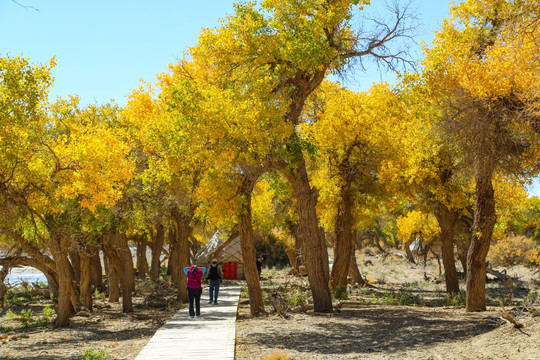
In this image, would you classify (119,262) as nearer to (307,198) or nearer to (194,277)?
(194,277)

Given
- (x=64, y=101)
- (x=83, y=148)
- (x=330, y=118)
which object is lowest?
(x=83, y=148)

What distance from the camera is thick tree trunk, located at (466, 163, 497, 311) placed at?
13.9 m

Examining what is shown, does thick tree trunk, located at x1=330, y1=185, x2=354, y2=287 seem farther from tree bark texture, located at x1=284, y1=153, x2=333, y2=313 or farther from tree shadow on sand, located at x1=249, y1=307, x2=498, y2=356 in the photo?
tree shadow on sand, located at x1=249, y1=307, x2=498, y2=356

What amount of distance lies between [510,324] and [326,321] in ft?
17.6

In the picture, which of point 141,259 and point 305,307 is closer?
point 305,307

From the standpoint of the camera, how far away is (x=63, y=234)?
1447cm

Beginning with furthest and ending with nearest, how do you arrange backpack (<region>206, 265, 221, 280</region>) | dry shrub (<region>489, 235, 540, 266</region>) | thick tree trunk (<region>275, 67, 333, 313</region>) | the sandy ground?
dry shrub (<region>489, 235, 540, 266</region>)
backpack (<region>206, 265, 221, 280</region>)
thick tree trunk (<region>275, 67, 333, 313</region>)
the sandy ground

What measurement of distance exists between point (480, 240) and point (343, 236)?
5948mm

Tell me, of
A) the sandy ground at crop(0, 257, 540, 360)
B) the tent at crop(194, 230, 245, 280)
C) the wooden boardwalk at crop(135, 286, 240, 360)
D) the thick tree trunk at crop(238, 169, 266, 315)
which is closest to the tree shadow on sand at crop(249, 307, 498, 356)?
the sandy ground at crop(0, 257, 540, 360)

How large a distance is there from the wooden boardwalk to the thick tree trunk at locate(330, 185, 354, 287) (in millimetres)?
4864

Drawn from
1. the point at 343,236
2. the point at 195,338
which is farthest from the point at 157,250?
the point at 195,338

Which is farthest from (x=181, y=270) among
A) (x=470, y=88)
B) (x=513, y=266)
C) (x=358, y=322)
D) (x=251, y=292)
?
(x=513, y=266)

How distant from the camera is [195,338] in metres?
11.6

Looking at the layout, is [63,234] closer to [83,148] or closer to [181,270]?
[83,148]
